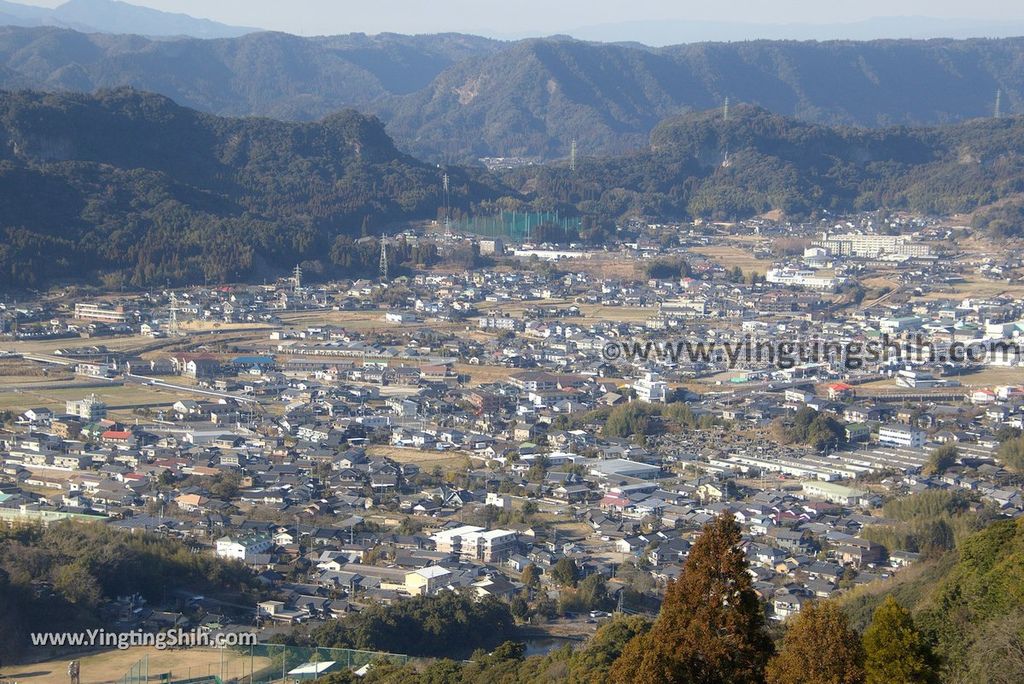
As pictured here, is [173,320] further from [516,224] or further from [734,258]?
[516,224]

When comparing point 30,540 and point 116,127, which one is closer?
point 30,540

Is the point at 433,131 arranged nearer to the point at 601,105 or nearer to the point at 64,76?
the point at 601,105

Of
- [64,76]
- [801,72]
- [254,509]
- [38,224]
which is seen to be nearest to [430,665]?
[254,509]

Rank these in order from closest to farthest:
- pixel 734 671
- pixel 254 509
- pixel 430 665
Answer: pixel 734 671, pixel 430 665, pixel 254 509

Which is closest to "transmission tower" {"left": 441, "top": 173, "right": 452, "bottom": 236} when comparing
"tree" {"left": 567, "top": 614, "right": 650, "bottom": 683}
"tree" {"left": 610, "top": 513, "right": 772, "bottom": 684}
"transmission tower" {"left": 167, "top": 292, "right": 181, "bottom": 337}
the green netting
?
the green netting

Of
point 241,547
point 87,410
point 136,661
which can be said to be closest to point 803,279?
point 87,410

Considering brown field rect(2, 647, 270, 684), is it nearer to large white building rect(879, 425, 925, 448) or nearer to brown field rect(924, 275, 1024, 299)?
large white building rect(879, 425, 925, 448)
